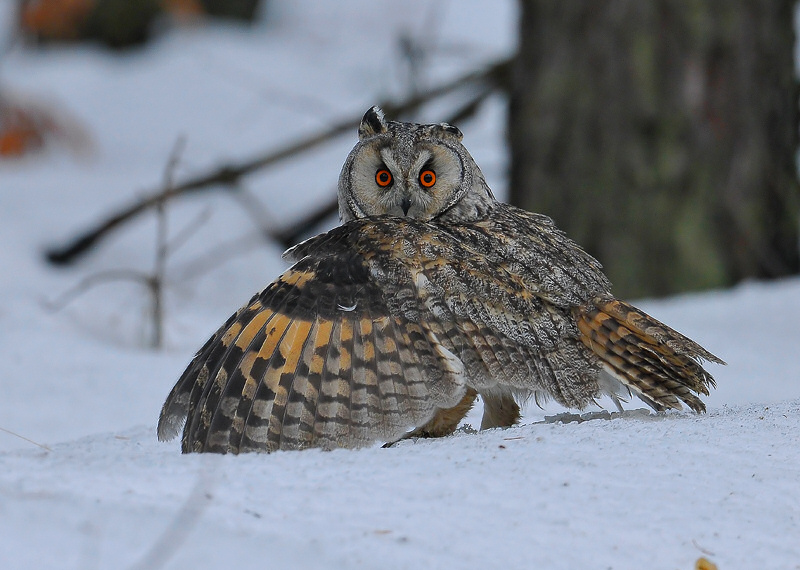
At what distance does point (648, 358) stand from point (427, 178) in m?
1.20

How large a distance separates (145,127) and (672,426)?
13.7m

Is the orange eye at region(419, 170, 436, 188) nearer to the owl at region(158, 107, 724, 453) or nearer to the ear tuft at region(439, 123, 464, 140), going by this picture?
the ear tuft at region(439, 123, 464, 140)

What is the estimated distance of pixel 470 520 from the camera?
2412 millimetres

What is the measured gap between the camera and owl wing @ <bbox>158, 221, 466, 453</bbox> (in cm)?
323

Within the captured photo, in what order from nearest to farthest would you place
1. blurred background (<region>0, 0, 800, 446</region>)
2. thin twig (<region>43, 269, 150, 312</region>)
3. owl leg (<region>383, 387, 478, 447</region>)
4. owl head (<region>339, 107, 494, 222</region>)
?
1. owl leg (<region>383, 387, 478, 447</region>)
2. owl head (<region>339, 107, 494, 222</region>)
3. blurred background (<region>0, 0, 800, 446</region>)
4. thin twig (<region>43, 269, 150, 312</region>)

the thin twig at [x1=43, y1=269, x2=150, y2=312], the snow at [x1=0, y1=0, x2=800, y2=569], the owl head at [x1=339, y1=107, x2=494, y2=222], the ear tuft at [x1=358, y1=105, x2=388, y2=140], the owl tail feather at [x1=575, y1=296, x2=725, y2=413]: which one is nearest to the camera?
the snow at [x1=0, y1=0, x2=800, y2=569]

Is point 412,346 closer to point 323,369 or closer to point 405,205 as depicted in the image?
point 323,369

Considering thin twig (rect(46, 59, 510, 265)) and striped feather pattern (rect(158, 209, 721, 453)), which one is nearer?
striped feather pattern (rect(158, 209, 721, 453))

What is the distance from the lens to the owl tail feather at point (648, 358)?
11.5 ft

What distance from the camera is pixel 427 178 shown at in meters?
4.23

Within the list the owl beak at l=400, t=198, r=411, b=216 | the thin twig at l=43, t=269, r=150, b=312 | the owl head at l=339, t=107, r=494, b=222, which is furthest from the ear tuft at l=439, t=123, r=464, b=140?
the thin twig at l=43, t=269, r=150, b=312

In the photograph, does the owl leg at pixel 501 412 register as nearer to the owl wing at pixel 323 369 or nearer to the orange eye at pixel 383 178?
the owl wing at pixel 323 369

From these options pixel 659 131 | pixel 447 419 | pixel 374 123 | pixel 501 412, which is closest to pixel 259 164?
pixel 659 131

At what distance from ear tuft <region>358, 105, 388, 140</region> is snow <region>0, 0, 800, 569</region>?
144 centimetres
